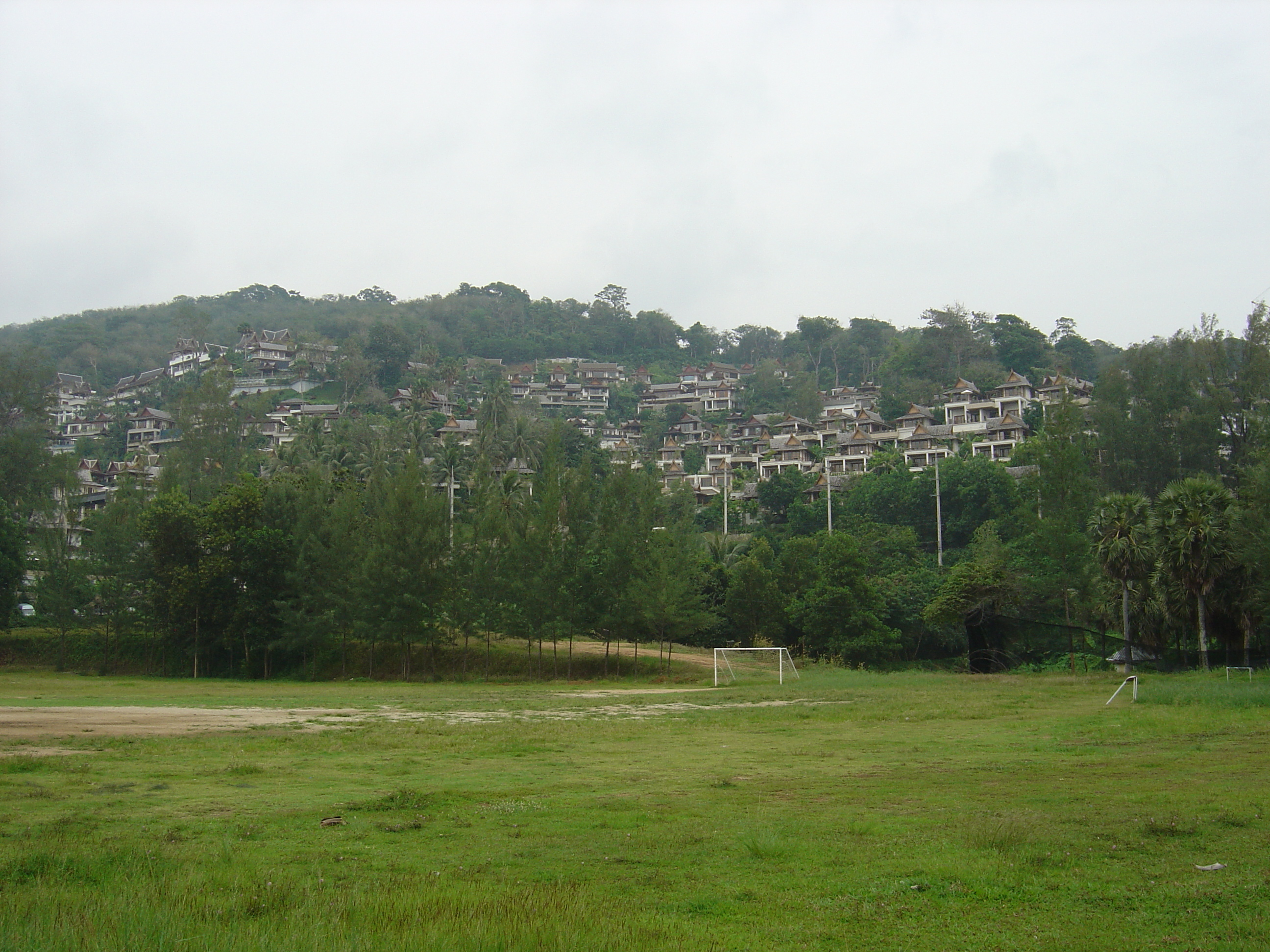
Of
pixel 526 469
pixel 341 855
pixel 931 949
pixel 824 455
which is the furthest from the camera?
pixel 824 455

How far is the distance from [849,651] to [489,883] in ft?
164

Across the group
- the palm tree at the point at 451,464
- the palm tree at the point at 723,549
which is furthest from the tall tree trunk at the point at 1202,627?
the palm tree at the point at 451,464

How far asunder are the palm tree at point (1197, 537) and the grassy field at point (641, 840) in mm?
23550

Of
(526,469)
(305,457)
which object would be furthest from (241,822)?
(526,469)

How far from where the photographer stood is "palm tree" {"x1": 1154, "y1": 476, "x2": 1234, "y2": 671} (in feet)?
142

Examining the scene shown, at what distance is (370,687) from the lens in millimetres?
45625

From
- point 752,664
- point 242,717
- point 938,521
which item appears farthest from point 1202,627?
point 242,717

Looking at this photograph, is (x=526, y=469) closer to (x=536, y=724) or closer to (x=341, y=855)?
(x=536, y=724)

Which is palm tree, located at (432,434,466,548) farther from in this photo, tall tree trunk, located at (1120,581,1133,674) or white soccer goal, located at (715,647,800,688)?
tall tree trunk, located at (1120,581,1133,674)

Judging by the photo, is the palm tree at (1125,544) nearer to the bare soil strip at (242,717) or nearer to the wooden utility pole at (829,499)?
the bare soil strip at (242,717)

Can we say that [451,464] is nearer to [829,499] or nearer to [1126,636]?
[829,499]

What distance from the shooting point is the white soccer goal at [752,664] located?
4476cm

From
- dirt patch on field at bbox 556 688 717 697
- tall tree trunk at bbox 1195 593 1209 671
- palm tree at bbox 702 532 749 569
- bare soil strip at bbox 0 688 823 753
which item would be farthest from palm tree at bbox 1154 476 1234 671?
palm tree at bbox 702 532 749 569

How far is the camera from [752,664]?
53500 mm
